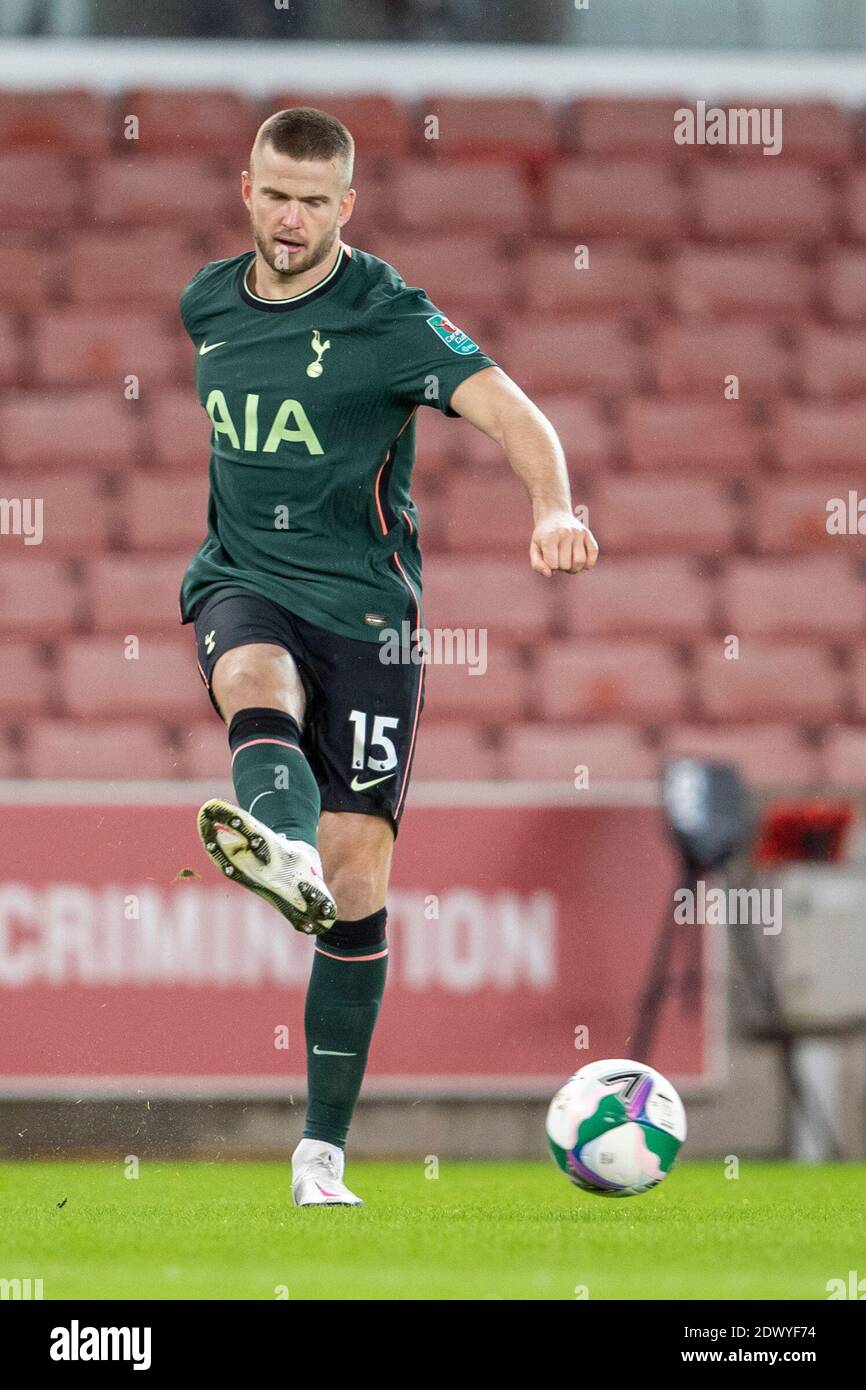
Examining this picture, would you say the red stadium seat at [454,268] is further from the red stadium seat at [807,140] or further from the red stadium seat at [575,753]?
the red stadium seat at [575,753]

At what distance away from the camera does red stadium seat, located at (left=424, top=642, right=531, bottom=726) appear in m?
7.00

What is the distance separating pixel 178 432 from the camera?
7348 millimetres

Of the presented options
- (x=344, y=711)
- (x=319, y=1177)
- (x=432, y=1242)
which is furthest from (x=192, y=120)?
(x=432, y=1242)

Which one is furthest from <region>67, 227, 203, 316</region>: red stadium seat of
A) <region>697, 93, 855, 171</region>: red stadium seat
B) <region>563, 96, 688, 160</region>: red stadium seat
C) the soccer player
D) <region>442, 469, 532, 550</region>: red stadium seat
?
the soccer player

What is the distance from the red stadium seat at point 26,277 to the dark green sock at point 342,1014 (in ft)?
14.1

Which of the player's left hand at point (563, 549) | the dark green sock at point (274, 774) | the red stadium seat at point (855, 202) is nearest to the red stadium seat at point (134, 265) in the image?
the red stadium seat at point (855, 202)

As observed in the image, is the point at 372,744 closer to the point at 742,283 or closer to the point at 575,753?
the point at 575,753

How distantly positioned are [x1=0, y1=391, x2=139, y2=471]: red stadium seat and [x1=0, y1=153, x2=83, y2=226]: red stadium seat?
0.65m

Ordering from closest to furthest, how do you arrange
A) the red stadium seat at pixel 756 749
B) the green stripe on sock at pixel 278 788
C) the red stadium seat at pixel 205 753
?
the green stripe on sock at pixel 278 788 < the red stadium seat at pixel 205 753 < the red stadium seat at pixel 756 749

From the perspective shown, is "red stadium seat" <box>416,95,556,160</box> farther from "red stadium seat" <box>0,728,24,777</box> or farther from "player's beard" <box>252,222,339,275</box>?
"player's beard" <box>252,222,339,275</box>

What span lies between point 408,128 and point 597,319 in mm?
1034

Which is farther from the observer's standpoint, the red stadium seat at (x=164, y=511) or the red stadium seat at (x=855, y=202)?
the red stadium seat at (x=855, y=202)

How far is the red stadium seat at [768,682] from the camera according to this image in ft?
23.4

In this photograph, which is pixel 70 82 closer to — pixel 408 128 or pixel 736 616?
pixel 408 128
